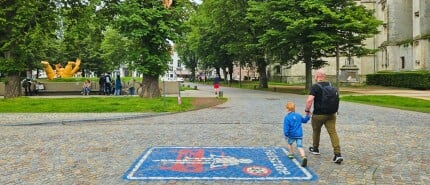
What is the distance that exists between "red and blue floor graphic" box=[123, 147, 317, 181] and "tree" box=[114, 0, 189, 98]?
46.6ft

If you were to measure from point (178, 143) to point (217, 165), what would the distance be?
9.54ft

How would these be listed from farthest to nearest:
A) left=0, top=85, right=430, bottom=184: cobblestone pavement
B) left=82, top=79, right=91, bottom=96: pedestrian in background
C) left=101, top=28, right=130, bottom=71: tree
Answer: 1. left=101, top=28, right=130, bottom=71: tree
2. left=82, top=79, right=91, bottom=96: pedestrian in background
3. left=0, top=85, right=430, bottom=184: cobblestone pavement

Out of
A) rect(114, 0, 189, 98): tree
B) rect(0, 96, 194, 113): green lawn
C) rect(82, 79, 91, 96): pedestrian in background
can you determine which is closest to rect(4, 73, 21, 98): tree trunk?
rect(0, 96, 194, 113): green lawn

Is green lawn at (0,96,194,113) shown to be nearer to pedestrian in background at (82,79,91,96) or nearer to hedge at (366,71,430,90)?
pedestrian in background at (82,79,91,96)

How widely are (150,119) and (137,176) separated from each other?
10.4 meters

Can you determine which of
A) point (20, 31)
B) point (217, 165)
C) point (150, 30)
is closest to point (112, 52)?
point (20, 31)

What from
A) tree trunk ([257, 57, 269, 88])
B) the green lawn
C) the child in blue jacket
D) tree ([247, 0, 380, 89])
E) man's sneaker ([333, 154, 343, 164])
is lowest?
man's sneaker ([333, 154, 343, 164])

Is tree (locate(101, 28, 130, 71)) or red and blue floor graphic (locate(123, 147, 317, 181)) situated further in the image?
tree (locate(101, 28, 130, 71))

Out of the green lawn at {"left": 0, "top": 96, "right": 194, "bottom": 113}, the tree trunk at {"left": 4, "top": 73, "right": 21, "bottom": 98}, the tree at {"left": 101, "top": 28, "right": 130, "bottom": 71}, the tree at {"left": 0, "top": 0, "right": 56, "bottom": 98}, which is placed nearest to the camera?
the green lawn at {"left": 0, "top": 96, "right": 194, "bottom": 113}

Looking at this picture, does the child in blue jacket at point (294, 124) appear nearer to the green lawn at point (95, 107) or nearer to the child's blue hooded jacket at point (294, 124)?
the child's blue hooded jacket at point (294, 124)

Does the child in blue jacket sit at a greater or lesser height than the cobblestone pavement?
greater

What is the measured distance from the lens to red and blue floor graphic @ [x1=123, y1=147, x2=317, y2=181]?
734cm

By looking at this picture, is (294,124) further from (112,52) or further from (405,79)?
(112,52)

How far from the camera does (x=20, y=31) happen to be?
87.6ft
